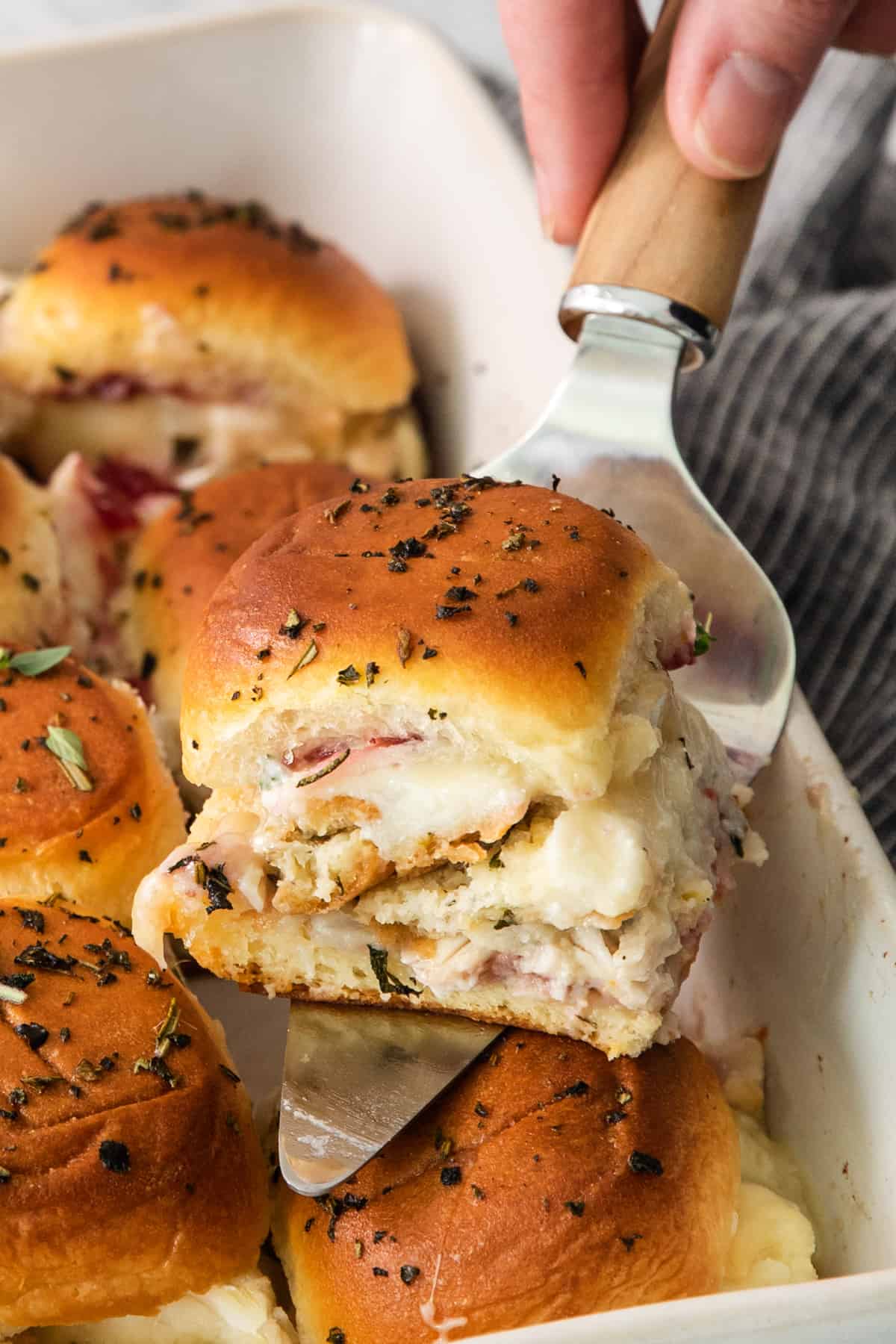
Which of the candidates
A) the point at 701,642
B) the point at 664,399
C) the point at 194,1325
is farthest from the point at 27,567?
the point at 194,1325

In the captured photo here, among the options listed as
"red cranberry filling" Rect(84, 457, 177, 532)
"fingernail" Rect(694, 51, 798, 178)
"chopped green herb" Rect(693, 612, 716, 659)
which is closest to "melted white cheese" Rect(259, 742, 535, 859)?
"chopped green herb" Rect(693, 612, 716, 659)

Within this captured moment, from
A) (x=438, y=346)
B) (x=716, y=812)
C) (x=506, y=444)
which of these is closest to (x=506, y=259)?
(x=438, y=346)

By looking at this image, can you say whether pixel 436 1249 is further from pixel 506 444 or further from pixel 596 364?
pixel 506 444

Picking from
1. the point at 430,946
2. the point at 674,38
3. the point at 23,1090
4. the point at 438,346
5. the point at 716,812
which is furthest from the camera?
the point at 438,346

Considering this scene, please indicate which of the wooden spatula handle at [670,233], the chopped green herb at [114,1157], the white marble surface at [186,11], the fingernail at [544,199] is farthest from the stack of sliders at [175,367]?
the white marble surface at [186,11]

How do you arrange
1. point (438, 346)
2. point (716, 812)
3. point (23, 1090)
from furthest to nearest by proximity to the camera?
point (438, 346), point (716, 812), point (23, 1090)

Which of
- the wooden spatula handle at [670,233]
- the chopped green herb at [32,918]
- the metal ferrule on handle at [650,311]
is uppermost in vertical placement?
the wooden spatula handle at [670,233]

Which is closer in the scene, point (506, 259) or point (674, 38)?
point (674, 38)

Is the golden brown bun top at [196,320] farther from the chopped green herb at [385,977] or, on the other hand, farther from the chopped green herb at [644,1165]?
the chopped green herb at [644,1165]
